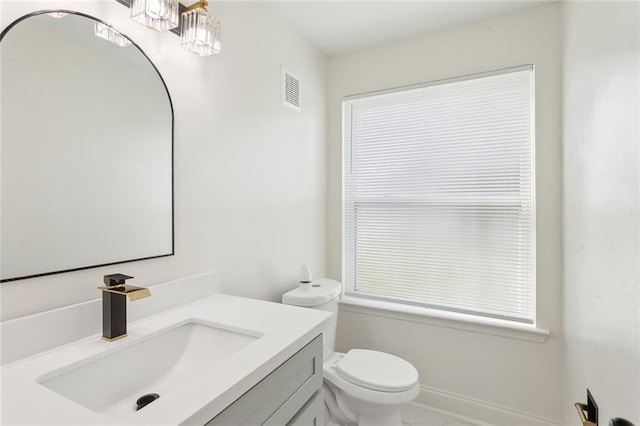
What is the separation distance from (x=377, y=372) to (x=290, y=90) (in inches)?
65.5

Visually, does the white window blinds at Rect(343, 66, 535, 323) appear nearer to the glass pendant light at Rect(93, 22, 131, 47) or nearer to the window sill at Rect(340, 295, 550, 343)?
the window sill at Rect(340, 295, 550, 343)

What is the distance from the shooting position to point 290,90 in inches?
77.4

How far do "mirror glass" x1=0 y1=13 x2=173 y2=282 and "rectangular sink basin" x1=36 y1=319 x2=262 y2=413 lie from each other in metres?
0.29

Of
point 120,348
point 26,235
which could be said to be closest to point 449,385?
point 120,348

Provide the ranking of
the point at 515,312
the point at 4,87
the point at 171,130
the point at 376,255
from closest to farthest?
the point at 4,87
the point at 171,130
the point at 515,312
the point at 376,255

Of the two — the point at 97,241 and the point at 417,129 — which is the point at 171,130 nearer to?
the point at 97,241

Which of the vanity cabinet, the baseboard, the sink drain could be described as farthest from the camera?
the baseboard

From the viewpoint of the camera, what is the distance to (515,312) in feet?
6.16

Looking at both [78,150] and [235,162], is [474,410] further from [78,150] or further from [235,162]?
[78,150]

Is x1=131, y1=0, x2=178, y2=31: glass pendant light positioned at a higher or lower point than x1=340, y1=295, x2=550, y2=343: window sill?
higher

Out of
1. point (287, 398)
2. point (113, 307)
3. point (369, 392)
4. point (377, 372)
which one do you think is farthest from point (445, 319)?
point (113, 307)

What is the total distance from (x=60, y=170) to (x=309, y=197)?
56.6 inches

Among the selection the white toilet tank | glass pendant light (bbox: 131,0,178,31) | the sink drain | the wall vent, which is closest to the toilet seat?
the white toilet tank

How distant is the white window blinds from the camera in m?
1.88
